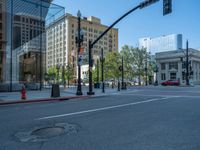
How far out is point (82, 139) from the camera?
211 inches

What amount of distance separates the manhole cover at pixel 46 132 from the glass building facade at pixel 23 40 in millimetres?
21651

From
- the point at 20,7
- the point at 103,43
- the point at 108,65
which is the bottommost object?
the point at 108,65

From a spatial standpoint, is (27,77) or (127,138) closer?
(127,138)

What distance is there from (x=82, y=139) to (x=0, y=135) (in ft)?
7.39

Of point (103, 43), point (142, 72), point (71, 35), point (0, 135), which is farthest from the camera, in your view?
point (103, 43)

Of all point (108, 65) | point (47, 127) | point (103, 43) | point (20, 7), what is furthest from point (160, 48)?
point (47, 127)

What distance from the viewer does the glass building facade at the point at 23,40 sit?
94.7 ft

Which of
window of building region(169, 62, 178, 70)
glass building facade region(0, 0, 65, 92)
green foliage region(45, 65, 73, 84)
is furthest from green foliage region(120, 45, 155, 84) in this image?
glass building facade region(0, 0, 65, 92)

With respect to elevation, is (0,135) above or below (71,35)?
below

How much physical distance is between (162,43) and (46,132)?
80.7 m

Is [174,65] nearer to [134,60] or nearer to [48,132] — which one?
[134,60]

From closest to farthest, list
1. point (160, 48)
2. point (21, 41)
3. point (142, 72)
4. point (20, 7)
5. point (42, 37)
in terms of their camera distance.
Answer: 1. point (20, 7)
2. point (42, 37)
3. point (21, 41)
4. point (142, 72)
5. point (160, 48)

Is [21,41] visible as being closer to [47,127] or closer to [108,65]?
[47,127]

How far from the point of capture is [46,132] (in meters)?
6.13
